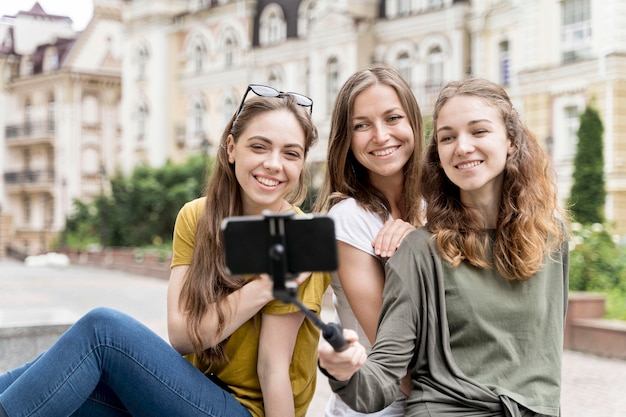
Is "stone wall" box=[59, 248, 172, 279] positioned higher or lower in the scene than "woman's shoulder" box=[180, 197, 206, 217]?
lower

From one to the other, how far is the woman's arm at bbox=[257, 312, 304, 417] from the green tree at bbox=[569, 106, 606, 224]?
1148cm

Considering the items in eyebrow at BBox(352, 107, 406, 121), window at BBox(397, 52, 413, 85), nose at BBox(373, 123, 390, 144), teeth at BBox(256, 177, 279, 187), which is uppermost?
window at BBox(397, 52, 413, 85)

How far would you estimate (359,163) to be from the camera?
2.55 meters

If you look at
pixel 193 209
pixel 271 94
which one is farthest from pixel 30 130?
pixel 271 94

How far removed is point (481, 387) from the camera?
2123mm

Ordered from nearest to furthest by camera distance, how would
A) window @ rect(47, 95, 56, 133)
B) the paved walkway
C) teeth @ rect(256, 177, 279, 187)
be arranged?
1. teeth @ rect(256, 177, 279, 187)
2. the paved walkway
3. window @ rect(47, 95, 56, 133)

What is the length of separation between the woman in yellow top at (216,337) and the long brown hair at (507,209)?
36 centimetres

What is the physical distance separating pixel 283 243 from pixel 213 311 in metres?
0.96

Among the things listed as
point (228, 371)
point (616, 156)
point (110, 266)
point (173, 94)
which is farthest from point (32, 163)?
point (228, 371)

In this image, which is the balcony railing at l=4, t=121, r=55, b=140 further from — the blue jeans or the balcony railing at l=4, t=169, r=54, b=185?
the blue jeans

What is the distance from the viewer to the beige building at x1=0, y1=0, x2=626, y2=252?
626 inches

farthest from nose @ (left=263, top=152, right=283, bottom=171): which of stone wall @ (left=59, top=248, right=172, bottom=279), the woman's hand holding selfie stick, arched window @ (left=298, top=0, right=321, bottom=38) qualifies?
arched window @ (left=298, top=0, right=321, bottom=38)

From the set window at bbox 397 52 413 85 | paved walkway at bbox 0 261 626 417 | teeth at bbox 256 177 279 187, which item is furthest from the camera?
window at bbox 397 52 413 85

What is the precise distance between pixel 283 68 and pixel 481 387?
72.7 ft
